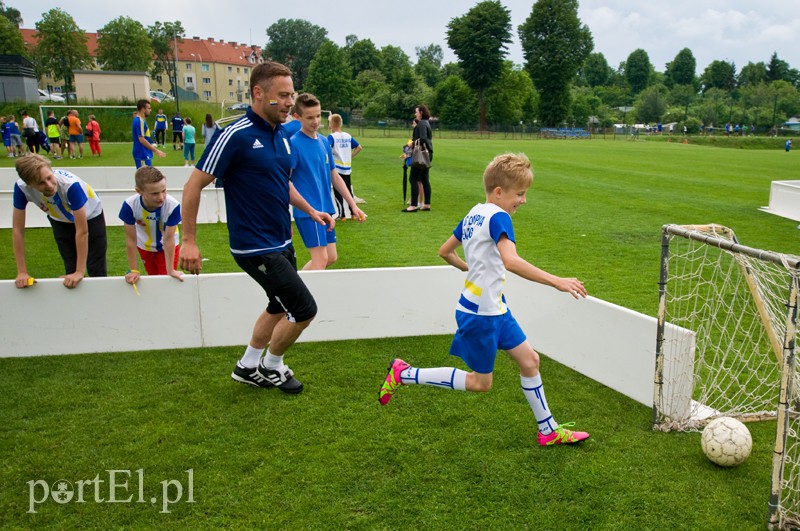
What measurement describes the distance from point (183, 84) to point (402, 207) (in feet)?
352

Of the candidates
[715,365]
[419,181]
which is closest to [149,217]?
[715,365]

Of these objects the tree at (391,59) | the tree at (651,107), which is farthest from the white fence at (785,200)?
the tree at (391,59)

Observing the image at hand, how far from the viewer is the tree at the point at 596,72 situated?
143875mm

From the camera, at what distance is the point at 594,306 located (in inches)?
178

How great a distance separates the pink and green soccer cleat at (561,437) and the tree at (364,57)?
349 ft

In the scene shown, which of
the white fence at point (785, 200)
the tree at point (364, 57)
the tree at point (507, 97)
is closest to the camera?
the white fence at point (785, 200)

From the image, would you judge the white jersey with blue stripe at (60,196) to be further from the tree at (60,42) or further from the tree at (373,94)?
the tree at (60,42)

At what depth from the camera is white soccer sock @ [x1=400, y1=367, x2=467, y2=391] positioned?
3.69m

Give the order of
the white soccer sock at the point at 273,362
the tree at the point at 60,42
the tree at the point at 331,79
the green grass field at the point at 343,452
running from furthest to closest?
the tree at the point at 331,79
the tree at the point at 60,42
the white soccer sock at the point at 273,362
the green grass field at the point at 343,452

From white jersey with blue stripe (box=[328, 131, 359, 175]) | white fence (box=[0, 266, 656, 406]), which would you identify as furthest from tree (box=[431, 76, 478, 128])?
white fence (box=[0, 266, 656, 406])

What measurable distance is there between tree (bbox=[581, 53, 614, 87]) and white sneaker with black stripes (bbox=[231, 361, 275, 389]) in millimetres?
153052

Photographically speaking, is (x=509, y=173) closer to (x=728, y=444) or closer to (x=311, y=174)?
(x=728, y=444)

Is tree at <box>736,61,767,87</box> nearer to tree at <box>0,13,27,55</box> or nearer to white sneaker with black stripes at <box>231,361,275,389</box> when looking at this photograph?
tree at <box>0,13,27,55</box>

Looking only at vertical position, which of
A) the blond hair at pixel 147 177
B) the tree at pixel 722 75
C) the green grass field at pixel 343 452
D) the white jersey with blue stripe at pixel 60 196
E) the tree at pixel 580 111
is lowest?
the green grass field at pixel 343 452
